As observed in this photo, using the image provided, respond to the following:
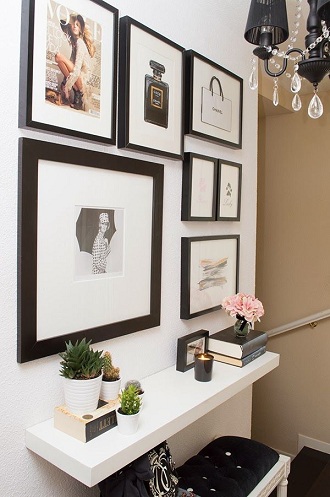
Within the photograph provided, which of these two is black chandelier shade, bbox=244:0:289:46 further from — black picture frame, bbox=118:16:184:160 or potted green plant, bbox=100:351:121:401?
potted green plant, bbox=100:351:121:401

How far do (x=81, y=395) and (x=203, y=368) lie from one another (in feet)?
1.72

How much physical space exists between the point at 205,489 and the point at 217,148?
132cm

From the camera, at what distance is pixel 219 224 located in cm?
189

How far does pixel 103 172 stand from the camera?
130cm

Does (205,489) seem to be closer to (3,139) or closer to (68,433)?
(68,433)

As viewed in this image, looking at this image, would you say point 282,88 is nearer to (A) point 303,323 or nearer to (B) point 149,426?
(A) point 303,323

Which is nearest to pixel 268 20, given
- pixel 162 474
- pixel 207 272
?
pixel 207 272

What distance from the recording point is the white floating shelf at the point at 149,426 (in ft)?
3.30

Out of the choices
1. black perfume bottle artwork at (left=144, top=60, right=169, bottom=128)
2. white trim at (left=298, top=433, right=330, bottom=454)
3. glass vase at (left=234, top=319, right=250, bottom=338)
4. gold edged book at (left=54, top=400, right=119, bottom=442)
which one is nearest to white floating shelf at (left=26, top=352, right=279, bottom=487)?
gold edged book at (left=54, top=400, right=119, bottom=442)

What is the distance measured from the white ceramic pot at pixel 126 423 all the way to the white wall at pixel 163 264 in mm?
212

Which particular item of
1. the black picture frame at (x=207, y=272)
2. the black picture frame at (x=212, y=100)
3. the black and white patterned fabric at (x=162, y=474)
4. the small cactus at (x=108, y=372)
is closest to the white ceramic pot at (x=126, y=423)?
the small cactus at (x=108, y=372)

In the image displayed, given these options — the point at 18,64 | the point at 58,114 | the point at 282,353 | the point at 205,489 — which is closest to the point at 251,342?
the point at 205,489

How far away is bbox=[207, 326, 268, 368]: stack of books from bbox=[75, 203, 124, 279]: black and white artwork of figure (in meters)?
0.58

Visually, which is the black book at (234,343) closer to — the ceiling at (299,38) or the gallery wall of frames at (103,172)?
the gallery wall of frames at (103,172)
